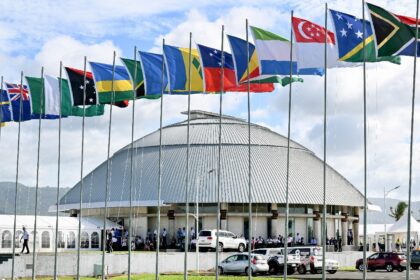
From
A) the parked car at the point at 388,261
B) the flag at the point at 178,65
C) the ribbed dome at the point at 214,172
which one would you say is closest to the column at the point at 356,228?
the ribbed dome at the point at 214,172

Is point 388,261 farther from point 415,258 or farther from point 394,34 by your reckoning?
point 394,34

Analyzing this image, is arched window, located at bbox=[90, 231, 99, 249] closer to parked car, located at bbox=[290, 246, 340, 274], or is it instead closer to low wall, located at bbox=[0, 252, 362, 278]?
low wall, located at bbox=[0, 252, 362, 278]

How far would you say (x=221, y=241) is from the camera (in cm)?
6153

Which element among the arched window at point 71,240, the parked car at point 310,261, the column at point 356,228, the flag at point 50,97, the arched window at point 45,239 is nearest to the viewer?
the flag at point 50,97

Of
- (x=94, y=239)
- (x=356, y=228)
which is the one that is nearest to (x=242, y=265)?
(x=94, y=239)

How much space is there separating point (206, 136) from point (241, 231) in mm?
11895

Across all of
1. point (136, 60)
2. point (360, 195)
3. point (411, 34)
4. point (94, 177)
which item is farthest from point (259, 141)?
point (411, 34)

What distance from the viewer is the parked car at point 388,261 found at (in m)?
53.8

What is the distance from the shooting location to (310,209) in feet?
249

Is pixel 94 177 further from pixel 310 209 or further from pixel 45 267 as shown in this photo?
pixel 45 267

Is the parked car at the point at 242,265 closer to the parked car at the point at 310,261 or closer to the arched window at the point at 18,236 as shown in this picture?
the parked car at the point at 310,261

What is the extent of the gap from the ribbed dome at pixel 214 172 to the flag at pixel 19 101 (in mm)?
27223

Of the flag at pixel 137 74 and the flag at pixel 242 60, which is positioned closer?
the flag at pixel 242 60

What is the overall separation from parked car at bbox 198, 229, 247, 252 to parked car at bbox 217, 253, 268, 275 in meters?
9.69
